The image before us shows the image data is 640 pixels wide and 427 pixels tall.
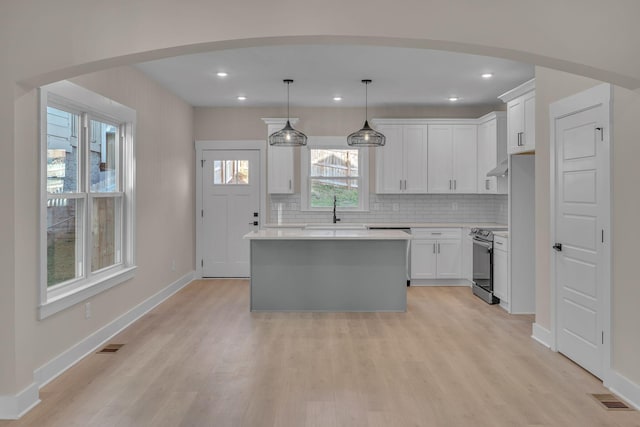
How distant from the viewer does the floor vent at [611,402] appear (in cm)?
292

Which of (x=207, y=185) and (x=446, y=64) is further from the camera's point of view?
(x=207, y=185)

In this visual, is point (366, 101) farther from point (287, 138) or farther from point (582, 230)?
point (582, 230)

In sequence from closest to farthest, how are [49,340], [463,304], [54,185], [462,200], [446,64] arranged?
[49,340]
[54,185]
[446,64]
[463,304]
[462,200]

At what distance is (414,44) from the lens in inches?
109

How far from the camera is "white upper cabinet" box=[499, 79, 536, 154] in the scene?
490 cm

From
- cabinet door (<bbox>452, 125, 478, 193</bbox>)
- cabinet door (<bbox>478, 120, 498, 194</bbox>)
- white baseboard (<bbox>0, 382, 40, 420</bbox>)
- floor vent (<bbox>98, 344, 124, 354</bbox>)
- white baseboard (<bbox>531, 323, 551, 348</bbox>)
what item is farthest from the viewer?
cabinet door (<bbox>452, 125, 478, 193</bbox>)

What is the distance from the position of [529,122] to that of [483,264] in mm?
1980

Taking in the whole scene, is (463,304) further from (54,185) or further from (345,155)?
(54,185)

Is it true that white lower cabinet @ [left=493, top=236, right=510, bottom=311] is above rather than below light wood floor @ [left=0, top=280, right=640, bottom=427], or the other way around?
above

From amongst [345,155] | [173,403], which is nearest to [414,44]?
[173,403]

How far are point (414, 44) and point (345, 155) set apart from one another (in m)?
4.70

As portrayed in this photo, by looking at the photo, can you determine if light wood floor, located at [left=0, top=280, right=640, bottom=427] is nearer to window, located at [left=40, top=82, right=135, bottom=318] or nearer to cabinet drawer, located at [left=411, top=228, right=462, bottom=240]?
window, located at [left=40, top=82, right=135, bottom=318]

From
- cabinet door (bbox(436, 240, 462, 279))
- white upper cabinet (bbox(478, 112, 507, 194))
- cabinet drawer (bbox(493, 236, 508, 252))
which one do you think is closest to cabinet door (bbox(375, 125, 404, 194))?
cabinet door (bbox(436, 240, 462, 279))

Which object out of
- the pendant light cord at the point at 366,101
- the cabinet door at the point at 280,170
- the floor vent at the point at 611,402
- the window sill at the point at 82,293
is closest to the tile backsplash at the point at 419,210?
the cabinet door at the point at 280,170
